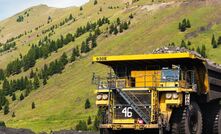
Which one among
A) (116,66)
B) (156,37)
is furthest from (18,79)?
(116,66)

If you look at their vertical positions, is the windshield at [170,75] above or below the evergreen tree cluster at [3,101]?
above

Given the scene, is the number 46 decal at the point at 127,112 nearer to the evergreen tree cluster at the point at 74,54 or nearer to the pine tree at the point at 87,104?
the pine tree at the point at 87,104

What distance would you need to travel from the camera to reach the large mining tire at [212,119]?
96.7 ft

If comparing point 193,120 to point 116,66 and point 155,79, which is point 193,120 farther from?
point 116,66

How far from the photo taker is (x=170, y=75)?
2644 centimetres

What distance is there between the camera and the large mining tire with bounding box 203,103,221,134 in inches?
1161

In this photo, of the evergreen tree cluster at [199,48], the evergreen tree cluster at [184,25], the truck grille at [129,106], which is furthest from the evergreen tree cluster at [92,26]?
the truck grille at [129,106]

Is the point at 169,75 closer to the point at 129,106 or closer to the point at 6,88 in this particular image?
the point at 129,106

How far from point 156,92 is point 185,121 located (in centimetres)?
177

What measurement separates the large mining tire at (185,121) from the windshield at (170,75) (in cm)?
140

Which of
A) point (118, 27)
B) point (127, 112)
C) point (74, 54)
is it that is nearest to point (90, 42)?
point (118, 27)

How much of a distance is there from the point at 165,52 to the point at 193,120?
340 centimetres

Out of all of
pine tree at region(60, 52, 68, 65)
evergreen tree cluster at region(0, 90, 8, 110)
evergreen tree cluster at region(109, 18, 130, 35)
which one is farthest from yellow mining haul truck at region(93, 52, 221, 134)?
evergreen tree cluster at region(109, 18, 130, 35)

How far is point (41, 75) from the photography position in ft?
423
